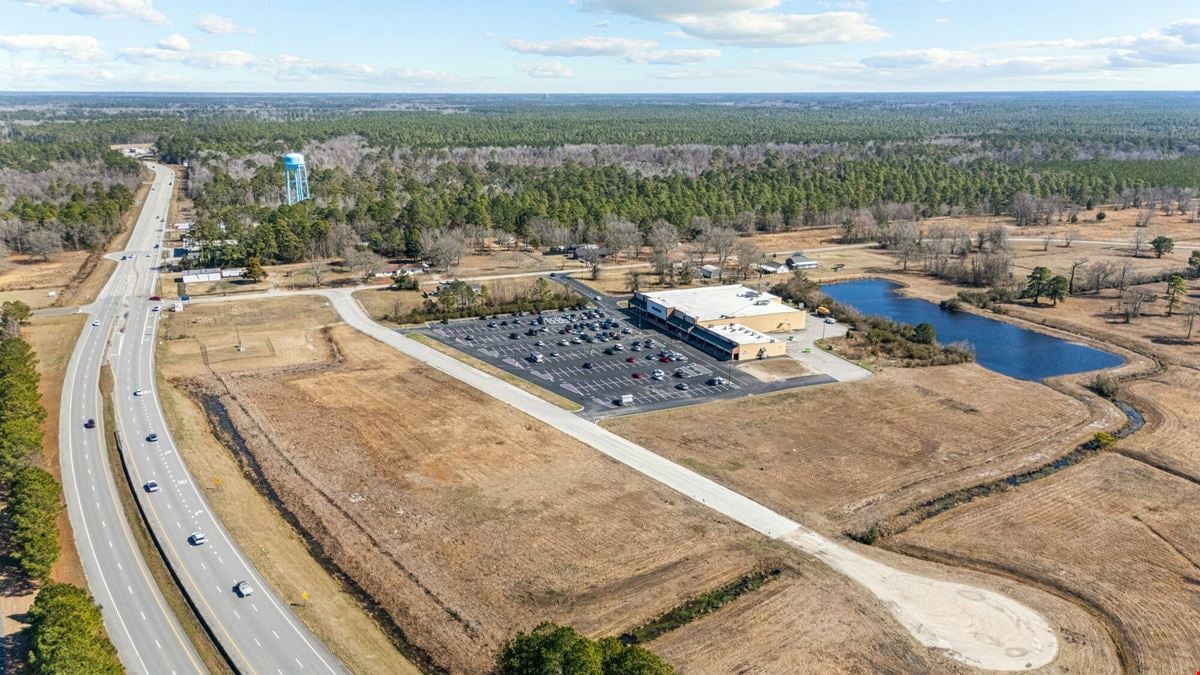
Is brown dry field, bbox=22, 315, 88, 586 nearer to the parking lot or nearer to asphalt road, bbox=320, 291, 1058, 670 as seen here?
asphalt road, bbox=320, 291, 1058, 670

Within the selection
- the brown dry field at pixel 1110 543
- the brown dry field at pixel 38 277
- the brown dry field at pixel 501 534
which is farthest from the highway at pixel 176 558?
the brown dry field at pixel 1110 543

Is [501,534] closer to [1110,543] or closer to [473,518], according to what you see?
[473,518]

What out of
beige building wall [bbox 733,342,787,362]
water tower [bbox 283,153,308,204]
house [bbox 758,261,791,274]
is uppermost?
water tower [bbox 283,153,308,204]

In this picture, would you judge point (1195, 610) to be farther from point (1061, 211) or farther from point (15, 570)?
point (1061, 211)

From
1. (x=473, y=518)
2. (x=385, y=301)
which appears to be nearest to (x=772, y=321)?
(x=473, y=518)

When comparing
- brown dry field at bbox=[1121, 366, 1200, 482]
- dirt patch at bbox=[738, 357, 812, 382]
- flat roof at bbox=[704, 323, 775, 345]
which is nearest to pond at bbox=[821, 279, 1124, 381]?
brown dry field at bbox=[1121, 366, 1200, 482]

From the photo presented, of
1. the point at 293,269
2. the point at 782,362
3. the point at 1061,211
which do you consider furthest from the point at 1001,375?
the point at 1061,211
